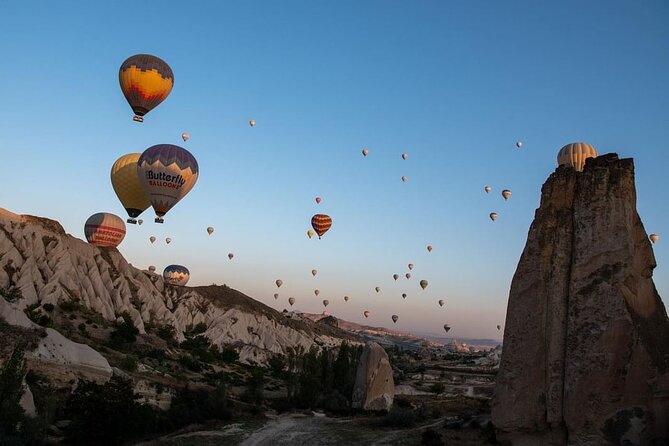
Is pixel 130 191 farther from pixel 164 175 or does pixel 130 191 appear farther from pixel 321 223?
pixel 321 223

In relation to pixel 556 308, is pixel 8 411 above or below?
below

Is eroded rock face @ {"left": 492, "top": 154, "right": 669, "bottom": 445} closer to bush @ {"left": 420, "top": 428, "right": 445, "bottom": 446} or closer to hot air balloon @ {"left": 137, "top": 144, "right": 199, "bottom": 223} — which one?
bush @ {"left": 420, "top": 428, "right": 445, "bottom": 446}

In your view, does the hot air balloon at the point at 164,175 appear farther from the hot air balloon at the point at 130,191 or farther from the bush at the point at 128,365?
the bush at the point at 128,365

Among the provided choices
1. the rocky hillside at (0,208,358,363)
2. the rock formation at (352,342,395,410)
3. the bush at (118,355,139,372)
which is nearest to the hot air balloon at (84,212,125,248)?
the rocky hillside at (0,208,358,363)

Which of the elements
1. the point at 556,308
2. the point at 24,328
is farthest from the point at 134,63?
the point at 556,308

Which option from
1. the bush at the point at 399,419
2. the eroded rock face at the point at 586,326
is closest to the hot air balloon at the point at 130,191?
the bush at the point at 399,419

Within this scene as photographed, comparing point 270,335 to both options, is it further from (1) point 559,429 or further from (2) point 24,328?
(1) point 559,429
